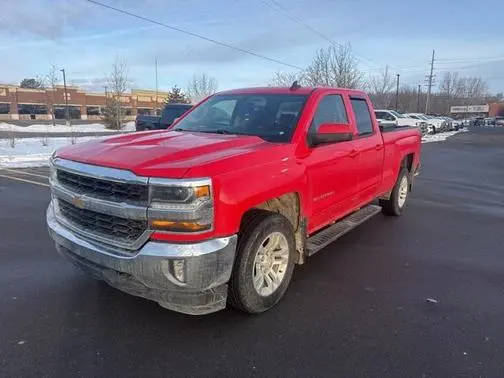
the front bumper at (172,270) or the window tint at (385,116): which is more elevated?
the window tint at (385,116)

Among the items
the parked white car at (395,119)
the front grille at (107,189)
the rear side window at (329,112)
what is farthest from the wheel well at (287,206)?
the parked white car at (395,119)

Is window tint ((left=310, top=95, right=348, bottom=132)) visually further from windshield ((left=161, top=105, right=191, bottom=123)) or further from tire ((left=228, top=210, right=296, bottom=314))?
windshield ((left=161, top=105, right=191, bottom=123))

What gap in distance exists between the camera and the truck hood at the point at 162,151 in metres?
2.89

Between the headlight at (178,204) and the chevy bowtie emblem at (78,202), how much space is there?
0.71 meters

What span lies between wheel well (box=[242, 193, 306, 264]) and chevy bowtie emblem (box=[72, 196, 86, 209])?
1532 mm

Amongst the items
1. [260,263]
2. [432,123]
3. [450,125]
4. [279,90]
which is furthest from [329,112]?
[450,125]

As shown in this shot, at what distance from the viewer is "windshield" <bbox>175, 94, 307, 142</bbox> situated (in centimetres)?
A: 408

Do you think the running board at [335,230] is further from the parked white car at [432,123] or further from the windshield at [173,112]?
the parked white car at [432,123]

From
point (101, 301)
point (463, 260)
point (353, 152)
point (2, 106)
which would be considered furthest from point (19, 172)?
point (2, 106)

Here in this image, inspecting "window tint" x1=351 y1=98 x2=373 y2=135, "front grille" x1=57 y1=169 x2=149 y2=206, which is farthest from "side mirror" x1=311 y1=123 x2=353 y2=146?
"front grille" x1=57 y1=169 x2=149 y2=206

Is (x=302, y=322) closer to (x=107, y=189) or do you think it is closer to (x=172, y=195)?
(x=172, y=195)

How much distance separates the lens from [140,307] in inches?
141

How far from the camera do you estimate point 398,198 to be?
6797mm

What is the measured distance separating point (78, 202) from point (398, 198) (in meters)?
5.21
